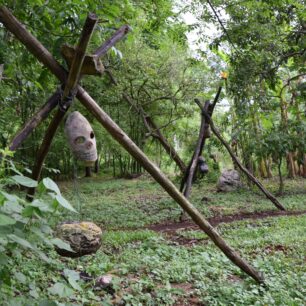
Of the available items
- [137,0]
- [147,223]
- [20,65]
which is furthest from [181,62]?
[20,65]

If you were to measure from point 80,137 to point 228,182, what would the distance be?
30.9 ft

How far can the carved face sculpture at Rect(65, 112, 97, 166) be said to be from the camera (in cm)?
295

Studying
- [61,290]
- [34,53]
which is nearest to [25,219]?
[61,290]

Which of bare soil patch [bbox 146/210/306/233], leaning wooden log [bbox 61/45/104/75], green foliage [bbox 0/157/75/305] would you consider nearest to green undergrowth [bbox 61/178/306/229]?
bare soil patch [bbox 146/210/306/233]

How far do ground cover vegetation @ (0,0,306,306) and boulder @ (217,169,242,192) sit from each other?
18.0 inches

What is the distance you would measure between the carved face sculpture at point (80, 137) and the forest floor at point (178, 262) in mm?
606

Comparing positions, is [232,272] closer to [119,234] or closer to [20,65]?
[119,234]

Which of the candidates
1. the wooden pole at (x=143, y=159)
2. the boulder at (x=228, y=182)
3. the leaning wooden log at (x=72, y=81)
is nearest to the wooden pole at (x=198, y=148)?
the boulder at (x=228, y=182)

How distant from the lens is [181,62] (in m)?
10.8

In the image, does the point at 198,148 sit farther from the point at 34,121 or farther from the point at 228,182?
the point at 34,121

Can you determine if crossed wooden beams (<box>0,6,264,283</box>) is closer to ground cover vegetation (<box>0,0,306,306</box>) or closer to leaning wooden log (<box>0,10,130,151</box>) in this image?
leaning wooden log (<box>0,10,130,151</box>)

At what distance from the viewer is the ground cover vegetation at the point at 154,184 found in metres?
2.53

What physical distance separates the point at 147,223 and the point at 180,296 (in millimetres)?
4402

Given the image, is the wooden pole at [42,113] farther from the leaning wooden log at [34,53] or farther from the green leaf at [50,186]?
the green leaf at [50,186]
